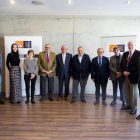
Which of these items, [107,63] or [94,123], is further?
[107,63]

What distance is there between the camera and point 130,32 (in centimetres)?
536

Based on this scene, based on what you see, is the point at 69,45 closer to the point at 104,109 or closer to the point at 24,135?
the point at 104,109

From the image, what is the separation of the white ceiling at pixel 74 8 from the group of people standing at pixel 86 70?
1.34 m

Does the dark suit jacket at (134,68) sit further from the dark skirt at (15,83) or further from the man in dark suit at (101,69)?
the dark skirt at (15,83)

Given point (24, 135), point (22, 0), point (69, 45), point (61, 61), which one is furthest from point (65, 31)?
point (24, 135)

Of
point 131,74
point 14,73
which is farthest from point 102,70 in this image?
point 14,73

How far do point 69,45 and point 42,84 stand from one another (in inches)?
73.2

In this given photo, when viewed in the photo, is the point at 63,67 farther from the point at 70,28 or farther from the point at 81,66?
the point at 70,28

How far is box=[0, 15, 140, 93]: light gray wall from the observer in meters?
5.29

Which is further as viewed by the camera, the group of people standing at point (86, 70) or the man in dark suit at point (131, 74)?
the group of people standing at point (86, 70)

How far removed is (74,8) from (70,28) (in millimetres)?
845

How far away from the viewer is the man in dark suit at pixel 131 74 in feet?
11.1

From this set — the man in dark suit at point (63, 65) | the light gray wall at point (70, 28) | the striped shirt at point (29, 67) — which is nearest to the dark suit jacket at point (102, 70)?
the man in dark suit at point (63, 65)

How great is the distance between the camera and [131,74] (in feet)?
11.2
